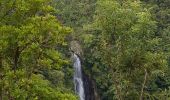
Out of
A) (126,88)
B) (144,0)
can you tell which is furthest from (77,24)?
(126,88)

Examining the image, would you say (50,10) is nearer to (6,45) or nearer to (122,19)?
(6,45)

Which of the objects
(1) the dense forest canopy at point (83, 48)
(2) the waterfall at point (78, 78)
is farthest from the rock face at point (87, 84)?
(2) the waterfall at point (78, 78)

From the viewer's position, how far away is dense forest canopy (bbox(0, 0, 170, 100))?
17.5 meters

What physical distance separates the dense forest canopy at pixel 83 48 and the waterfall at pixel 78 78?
0.43m

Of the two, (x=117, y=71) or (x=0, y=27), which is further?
(x=117, y=71)

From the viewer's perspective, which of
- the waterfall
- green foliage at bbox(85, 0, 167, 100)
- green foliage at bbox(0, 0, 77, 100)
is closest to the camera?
green foliage at bbox(0, 0, 77, 100)

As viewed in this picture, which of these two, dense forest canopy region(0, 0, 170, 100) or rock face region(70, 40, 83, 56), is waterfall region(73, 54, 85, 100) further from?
rock face region(70, 40, 83, 56)

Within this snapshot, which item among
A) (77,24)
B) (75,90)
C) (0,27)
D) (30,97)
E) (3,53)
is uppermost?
(0,27)

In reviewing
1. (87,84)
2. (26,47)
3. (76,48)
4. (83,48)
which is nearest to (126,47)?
(26,47)

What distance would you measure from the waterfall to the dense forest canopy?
0.43 metres

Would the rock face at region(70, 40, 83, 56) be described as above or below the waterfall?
above

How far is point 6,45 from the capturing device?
17.2 meters

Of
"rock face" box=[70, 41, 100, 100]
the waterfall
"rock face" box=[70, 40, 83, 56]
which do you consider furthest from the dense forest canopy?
the waterfall

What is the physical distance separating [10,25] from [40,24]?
113 cm
